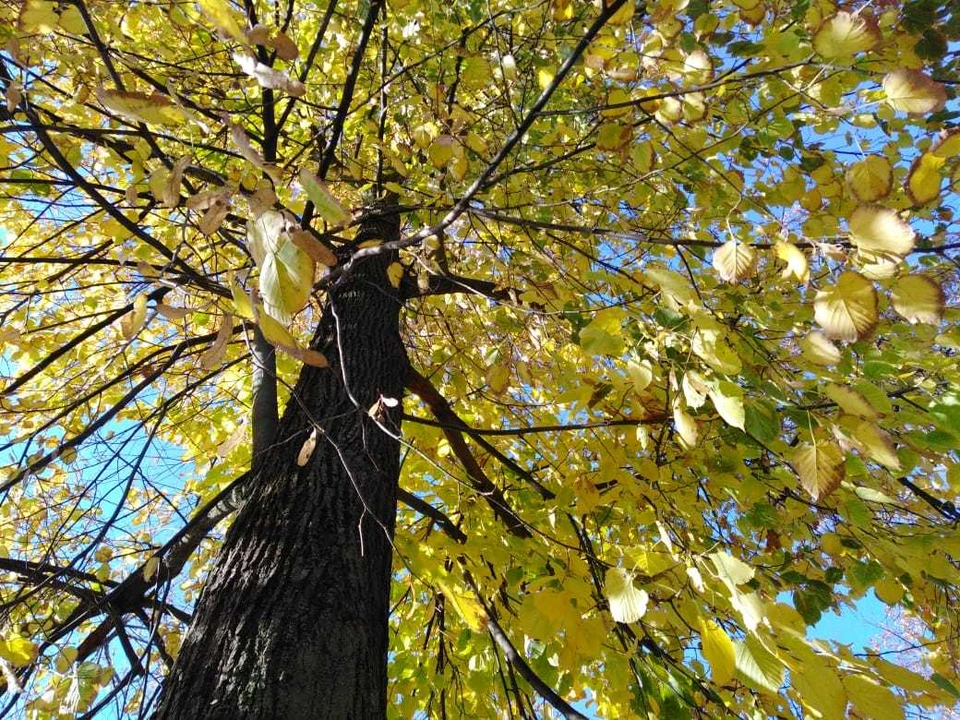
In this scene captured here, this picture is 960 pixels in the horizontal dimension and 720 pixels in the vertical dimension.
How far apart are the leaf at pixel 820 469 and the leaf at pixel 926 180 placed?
52 centimetres

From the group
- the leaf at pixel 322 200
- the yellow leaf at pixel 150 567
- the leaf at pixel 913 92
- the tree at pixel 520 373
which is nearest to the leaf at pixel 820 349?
the tree at pixel 520 373

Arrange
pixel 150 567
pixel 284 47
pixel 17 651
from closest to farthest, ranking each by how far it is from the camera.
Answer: pixel 284 47 < pixel 17 651 < pixel 150 567

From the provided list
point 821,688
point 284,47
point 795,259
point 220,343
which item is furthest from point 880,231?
point 220,343

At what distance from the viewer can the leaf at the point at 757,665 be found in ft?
3.18

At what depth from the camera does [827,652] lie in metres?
1.01

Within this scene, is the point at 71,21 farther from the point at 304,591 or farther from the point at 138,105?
the point at 304,591

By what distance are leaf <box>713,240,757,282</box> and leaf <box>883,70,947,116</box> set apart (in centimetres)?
40

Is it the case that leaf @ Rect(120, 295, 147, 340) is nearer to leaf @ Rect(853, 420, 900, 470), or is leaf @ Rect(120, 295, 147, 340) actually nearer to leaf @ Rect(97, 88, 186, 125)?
leaf @ Rect(97, 88, 186, 125)

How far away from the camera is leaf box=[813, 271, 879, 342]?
1.00 meters

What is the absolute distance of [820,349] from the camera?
1188 millimetres

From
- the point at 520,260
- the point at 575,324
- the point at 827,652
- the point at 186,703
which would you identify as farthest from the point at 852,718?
the point at 520,260

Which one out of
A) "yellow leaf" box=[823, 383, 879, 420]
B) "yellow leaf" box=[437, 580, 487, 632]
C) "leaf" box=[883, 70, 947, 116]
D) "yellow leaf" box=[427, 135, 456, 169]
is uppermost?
"yellow leaf" box=[427, 135, 456, 169]

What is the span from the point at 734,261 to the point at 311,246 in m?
0.84

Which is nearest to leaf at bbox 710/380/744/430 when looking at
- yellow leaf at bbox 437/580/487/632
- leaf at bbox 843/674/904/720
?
leaf at bbox 843/674/904/720
